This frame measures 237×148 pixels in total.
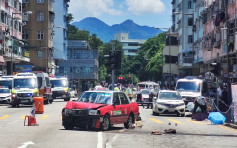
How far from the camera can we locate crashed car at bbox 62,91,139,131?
19344 mm

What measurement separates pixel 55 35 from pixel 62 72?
22895 mm

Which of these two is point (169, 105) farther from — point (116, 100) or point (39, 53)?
point (39, 53)

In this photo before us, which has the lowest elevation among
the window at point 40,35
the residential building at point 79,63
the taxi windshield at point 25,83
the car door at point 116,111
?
the car door at point 116,111

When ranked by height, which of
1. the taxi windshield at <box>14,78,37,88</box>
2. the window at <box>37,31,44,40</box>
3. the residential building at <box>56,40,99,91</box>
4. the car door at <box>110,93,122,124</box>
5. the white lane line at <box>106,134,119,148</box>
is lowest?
the white lane line at <box>106,134,119,148</box>

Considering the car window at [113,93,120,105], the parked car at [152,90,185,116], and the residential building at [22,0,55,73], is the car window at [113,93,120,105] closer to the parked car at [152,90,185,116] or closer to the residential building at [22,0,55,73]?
the parked car at [152,90,185,116]

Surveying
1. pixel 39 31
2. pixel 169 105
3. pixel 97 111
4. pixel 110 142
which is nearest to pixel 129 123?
pixel 97 111

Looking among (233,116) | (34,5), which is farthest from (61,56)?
(233,116)

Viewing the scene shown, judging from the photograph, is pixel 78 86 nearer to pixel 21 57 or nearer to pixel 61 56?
pixel 61 56

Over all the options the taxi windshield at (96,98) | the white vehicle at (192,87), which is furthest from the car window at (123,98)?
the white vehicle at (192,87)

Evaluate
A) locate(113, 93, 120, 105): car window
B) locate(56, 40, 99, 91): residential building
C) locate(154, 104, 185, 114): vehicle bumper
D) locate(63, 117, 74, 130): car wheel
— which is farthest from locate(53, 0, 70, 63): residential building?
locate(63, 117, 74, 130): car wheel

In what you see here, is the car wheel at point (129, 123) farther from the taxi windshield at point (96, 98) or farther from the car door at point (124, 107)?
the taxi windshield at point (96, 98)

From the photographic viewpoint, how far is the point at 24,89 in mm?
43188

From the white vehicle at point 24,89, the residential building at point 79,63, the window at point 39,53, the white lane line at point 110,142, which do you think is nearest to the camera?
the white lane line at point 110,142

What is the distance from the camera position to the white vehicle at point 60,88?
194 feet
